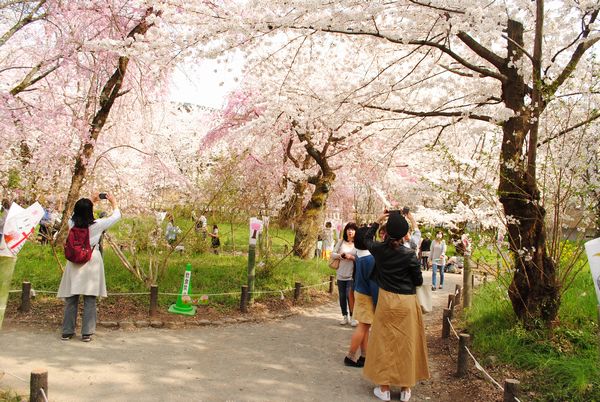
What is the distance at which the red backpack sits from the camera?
5.00 metres

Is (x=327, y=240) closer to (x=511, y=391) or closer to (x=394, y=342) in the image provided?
(x=394, y=342)

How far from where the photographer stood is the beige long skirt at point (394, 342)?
3914 millimetres

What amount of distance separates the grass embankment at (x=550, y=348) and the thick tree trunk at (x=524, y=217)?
245 mm

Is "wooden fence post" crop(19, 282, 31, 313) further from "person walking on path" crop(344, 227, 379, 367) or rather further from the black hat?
the black hat

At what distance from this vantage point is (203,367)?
15.1ft

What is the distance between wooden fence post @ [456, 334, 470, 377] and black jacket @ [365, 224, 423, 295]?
0.99 m

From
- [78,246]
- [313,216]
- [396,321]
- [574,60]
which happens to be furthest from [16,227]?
[313,216]

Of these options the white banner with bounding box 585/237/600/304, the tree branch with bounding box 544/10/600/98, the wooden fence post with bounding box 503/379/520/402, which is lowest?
the wooden fence post with bounding box 503/379/520/402

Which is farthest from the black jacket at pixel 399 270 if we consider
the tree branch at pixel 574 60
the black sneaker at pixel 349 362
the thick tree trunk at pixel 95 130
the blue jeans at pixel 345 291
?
the thick tree trunk at pixel 95 130

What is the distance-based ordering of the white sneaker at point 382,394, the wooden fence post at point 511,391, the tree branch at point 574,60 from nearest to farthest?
1. the wooden fence post at point 511,391
2. the white sneaker at point 382,394
3. the tree branch at point 574,60

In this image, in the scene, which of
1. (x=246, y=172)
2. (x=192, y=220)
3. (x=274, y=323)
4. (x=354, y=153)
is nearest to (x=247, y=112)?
(x=246, y=172)

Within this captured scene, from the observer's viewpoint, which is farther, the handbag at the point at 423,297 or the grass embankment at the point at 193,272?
the grass embankment at the point at 193,272

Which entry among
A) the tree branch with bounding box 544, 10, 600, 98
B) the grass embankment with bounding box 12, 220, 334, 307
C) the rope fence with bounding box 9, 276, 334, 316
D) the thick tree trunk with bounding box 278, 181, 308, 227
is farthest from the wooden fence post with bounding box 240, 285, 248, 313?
the thick tree trunk with bounding box 278, 181, 308, 227

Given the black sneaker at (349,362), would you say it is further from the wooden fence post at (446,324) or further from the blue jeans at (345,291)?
the wooden fence post at (446,324)
